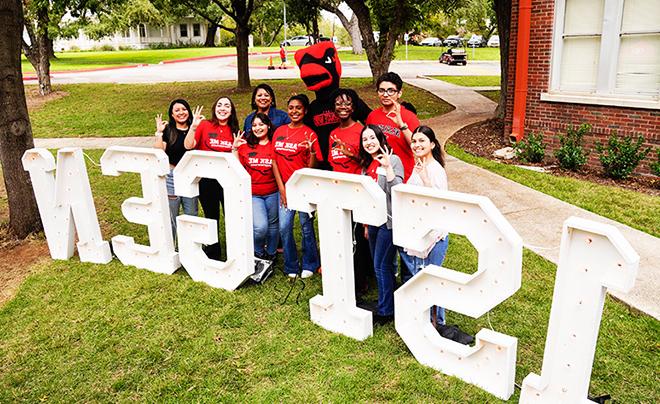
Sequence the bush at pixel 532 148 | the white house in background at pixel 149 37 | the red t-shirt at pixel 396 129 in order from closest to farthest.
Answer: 1. the red t-shirt at pixel 396 129
2. the bush at pixel 532 148
3. the white house in background at pixel 149 37

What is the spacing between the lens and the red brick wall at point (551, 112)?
791 centimetres

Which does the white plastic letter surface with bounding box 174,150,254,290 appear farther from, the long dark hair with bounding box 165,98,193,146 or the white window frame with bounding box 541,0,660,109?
the white window frame with bounding box 541,0,660,109

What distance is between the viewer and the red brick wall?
791 centimetres

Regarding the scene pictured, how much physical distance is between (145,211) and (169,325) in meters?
1.14

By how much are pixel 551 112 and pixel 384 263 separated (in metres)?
6.03

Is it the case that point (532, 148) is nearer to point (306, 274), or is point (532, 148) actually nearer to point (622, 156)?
point (622, 156)

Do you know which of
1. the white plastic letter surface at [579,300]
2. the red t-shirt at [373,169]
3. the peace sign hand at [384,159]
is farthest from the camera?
the red t-shirt at [373,169]

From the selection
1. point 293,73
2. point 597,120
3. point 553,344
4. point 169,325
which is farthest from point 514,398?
point 293,73

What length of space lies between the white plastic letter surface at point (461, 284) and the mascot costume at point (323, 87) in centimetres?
148

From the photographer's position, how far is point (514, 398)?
332 cm

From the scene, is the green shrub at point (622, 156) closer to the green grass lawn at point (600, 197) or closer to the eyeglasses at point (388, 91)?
the green grass lawn at point (600, 197)

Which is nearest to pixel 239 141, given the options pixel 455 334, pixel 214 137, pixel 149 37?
pixel 214 137

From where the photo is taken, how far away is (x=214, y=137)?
5.07 m

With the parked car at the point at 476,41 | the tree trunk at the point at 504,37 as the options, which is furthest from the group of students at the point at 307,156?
the parked car at the point at 476,41
